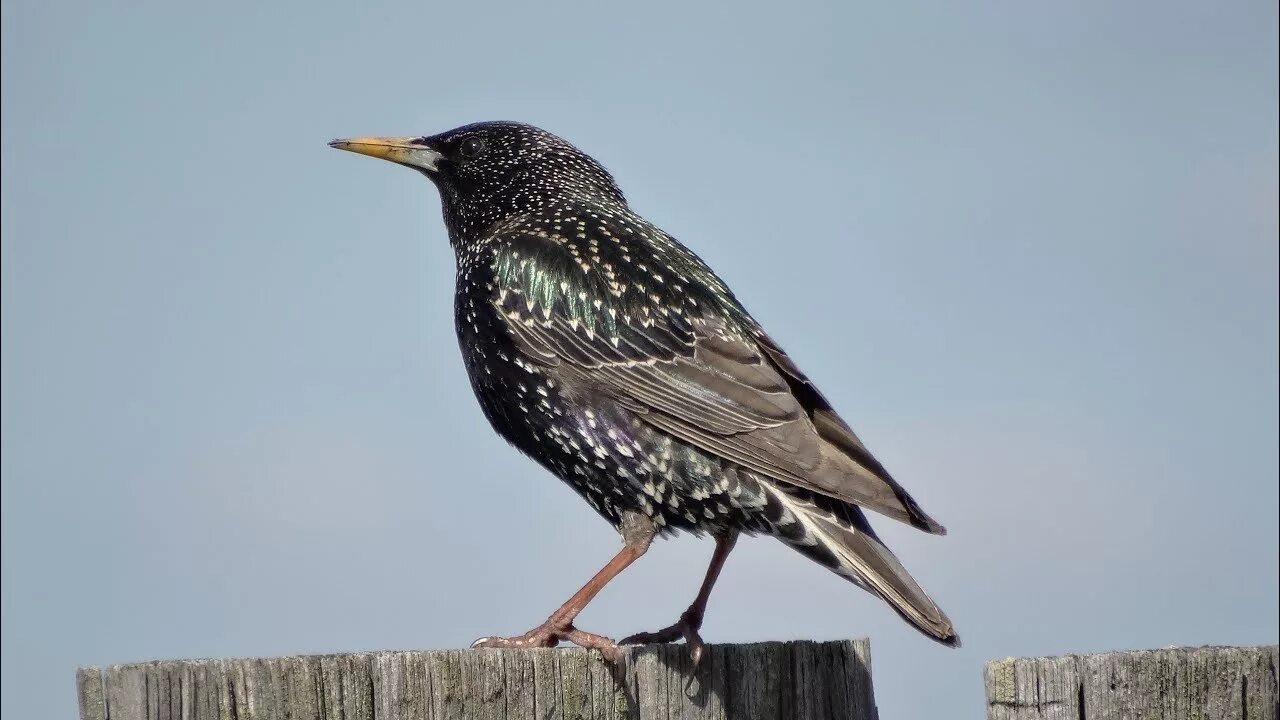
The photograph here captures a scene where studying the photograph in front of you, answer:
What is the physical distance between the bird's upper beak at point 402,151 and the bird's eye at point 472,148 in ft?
0.44

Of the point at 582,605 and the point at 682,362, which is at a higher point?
the point at 682,362

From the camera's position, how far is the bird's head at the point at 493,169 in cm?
705

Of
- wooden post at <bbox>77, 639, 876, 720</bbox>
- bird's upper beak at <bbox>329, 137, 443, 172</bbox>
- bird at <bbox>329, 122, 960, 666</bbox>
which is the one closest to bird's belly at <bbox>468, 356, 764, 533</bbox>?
bird at <bbox>329, 122, 960, 666</bbox>

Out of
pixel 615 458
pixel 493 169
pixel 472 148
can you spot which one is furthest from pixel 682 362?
pixel 472 148

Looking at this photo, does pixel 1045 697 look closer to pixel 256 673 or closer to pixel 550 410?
pixel 256 673

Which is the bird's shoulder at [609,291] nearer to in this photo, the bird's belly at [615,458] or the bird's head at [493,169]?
the bird's belly at [615,458]

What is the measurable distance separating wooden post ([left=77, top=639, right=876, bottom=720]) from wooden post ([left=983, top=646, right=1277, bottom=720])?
69cm

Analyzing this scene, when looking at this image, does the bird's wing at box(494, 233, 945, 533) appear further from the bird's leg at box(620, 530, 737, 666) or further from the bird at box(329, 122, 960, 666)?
the bird's leg at box(620, 530, 737, 666)

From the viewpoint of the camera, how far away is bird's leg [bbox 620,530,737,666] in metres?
5.65

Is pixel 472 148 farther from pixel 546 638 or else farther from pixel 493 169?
pixel 546 638

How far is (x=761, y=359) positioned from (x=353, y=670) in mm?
2599

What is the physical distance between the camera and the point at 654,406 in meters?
5.69

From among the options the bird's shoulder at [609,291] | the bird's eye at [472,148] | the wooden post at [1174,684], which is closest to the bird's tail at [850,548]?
the bird's shoulder at [609,291]

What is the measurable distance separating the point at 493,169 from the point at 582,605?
2.61m
